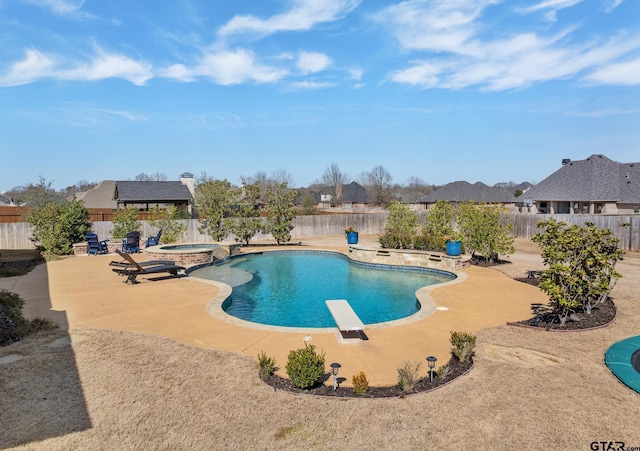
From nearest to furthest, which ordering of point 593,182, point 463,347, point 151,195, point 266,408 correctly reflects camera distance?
point 266,408 < point 463,347 < point 593,182 < point 151,195

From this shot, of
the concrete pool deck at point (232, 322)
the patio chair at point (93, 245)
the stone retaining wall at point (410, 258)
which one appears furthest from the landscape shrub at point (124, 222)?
the stone retaining wall at point (410, 258)

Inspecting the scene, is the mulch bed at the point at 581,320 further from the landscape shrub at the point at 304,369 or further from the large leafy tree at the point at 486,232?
the large leafy tree at the point at 486,232

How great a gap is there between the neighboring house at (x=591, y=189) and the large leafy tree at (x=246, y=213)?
1064 inches

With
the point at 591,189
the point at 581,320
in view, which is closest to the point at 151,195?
the point at 581,320

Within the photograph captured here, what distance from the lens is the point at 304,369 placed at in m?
5.12

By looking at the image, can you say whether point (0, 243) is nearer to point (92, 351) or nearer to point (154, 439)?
point (92, 351)

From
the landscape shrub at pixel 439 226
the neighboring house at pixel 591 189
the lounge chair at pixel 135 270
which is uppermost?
the neighboring house at pixel 591 189

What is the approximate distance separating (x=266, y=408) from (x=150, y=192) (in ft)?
116

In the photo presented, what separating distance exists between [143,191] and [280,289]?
Answer: 28.6m

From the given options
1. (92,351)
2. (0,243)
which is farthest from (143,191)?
(92,351)

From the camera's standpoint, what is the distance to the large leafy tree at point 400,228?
18.1 metres

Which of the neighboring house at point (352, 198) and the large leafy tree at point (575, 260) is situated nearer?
the large leafy tree at point (575, 260)

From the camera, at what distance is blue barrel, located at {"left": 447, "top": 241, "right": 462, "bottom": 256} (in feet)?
47.6

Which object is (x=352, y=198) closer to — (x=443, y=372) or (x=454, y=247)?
(x=454, y=247)
